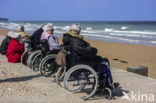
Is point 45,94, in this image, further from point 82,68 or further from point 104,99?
point 104,99

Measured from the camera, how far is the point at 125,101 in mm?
4328

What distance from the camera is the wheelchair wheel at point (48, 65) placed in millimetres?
5496

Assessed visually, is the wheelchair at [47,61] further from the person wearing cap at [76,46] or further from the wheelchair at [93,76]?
the wheelchair at [93,76]

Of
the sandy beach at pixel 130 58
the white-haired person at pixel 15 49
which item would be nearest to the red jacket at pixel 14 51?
the white-haired person at pixel 15 49

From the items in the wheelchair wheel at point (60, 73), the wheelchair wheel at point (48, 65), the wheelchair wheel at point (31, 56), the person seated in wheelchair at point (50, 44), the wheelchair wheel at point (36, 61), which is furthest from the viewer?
the wheelchair wheel at point (31, 56)

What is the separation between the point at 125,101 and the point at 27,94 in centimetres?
167

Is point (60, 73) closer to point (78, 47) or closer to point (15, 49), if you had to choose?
point (78, 47)

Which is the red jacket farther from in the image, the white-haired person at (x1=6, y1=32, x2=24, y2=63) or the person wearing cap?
the person wearing cap

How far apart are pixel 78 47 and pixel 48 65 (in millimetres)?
1599

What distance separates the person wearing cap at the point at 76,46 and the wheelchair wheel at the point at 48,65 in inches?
43.7

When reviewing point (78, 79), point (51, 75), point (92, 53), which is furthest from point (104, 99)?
point (51, 75)

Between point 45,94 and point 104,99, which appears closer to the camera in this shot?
point 45,94

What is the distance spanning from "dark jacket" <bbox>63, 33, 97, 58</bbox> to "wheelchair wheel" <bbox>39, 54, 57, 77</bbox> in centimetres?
111

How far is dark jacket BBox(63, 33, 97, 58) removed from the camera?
4230mm
